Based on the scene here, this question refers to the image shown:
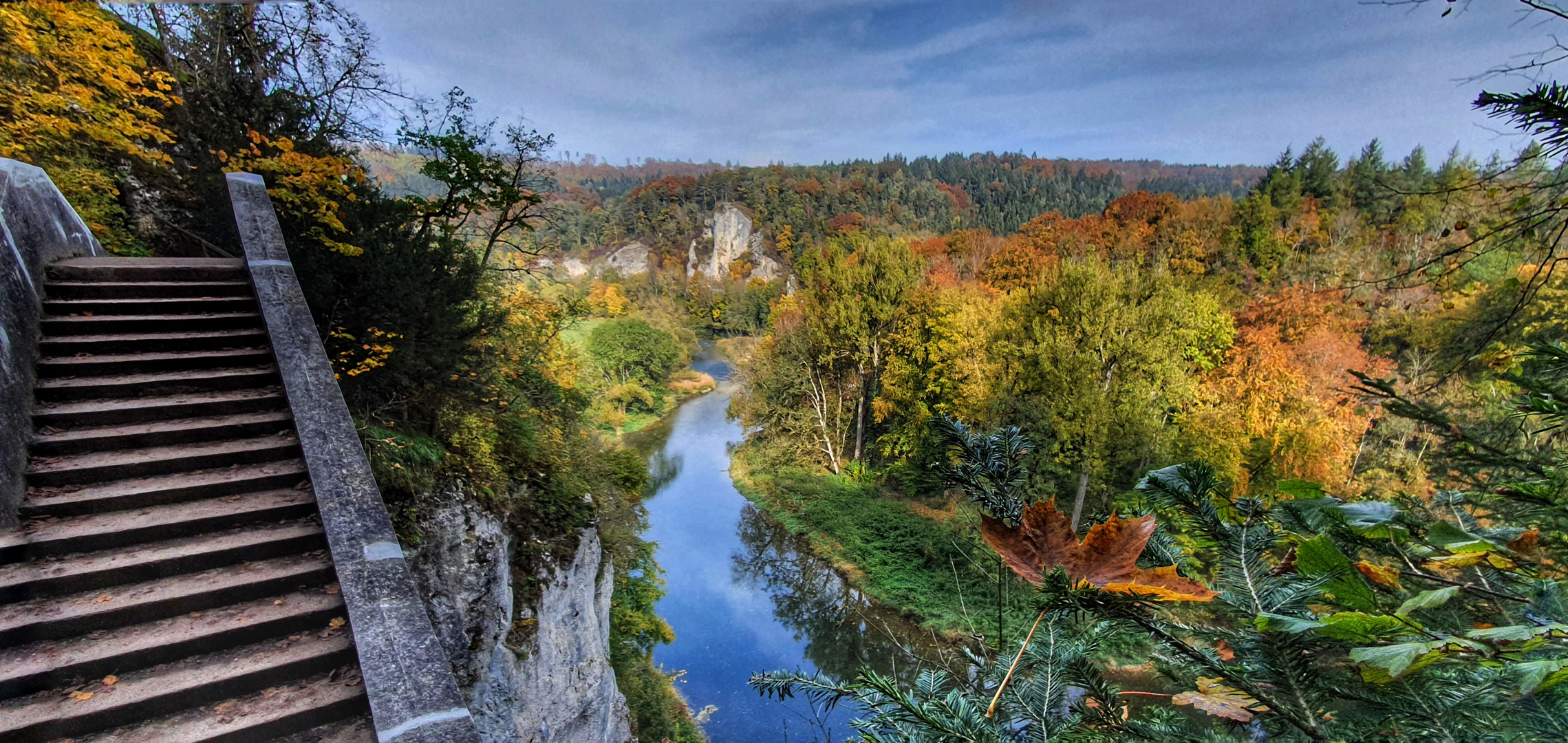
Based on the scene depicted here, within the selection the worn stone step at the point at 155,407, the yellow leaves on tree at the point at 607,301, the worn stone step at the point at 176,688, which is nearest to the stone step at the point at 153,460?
the worn stone step at the point at 155,407

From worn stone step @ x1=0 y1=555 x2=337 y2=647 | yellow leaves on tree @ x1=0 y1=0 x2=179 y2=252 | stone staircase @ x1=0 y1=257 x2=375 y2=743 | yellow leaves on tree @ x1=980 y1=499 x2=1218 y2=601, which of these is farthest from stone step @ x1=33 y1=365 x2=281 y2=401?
yellow leaves on tree @ x1=980 y1=499 x2=1218 y2=601

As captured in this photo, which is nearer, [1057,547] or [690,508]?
[1057,547]

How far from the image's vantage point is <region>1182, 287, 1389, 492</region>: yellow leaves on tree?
40.0 feet

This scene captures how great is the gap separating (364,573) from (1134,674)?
14.7 meters

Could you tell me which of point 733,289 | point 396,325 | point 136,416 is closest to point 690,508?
point 396,325

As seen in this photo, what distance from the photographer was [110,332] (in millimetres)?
4664

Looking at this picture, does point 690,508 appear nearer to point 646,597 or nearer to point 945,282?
point 646,597

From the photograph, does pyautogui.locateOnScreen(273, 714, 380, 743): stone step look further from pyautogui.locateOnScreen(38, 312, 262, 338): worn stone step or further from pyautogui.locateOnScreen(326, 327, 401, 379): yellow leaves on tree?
pyautogui.locateOnScreen(38, 312, 262, 338): worn stone step

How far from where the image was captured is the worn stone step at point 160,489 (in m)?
3.46

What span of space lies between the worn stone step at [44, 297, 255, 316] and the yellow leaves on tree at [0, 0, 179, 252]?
2.01 m

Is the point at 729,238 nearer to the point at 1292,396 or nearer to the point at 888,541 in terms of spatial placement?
the point at 888,541

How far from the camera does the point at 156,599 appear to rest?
10.3 ft

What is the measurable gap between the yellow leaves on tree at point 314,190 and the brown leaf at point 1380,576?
6915 millimetres

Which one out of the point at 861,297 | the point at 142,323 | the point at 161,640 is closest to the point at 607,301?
the point at 861,297
